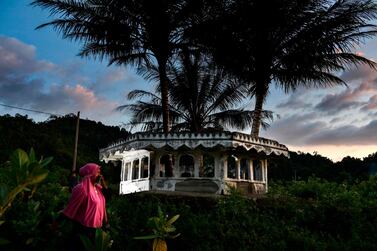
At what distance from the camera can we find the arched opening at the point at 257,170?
18250mm

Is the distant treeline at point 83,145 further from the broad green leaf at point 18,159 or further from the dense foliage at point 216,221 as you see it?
the broad green leaf at point 18,159

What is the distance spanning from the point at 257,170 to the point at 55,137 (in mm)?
20188

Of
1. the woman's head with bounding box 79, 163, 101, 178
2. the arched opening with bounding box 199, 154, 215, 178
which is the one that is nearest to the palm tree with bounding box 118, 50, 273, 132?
the arched opening with bounding box 199, 154, 215, 178

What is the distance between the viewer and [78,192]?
6.76m

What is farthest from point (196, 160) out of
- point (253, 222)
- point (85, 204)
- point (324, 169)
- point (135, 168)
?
A: point (324, 169)

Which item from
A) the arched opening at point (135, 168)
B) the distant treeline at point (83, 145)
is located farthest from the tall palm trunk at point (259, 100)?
the distant treeline at point (83, 145)

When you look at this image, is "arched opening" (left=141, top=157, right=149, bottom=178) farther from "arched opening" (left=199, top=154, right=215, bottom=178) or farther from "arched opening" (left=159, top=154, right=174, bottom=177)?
"arched opening" (left=199, top=154, right=215, bottom=178)

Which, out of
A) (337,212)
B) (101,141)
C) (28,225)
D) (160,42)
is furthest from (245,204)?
(101,141)

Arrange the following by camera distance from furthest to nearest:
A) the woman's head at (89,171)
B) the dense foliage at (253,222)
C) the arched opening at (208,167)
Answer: the arched opening at (208,167), the dense foliage at (253,222), the woman's head at (89,171)

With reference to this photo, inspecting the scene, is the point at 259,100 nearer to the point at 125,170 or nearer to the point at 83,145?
the point at 125,170

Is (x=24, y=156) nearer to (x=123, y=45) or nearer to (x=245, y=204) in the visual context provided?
(x=245, y=204)

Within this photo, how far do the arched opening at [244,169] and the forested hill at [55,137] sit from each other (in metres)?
13.4

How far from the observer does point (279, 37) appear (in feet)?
63.1

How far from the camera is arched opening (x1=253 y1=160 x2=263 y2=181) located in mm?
18250
